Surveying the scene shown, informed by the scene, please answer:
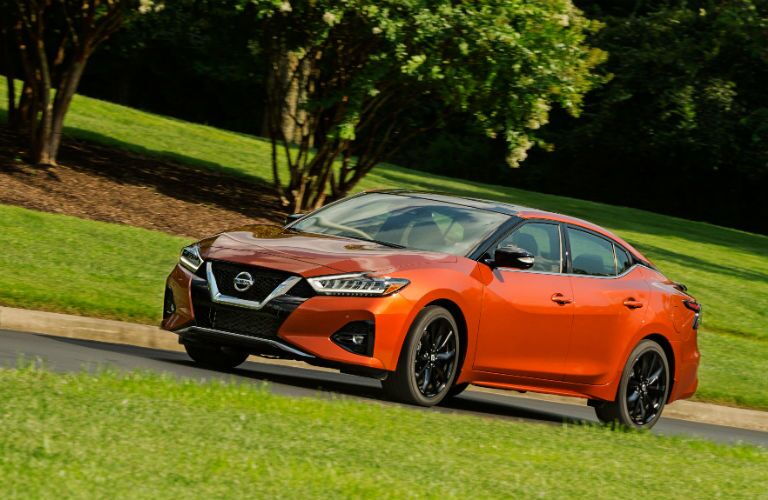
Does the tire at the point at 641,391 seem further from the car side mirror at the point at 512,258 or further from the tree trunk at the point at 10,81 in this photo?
the tree trunk at the point at 10,81

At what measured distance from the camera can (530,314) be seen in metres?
10.6

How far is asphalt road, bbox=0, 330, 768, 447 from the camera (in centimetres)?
1013

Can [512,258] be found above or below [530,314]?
above

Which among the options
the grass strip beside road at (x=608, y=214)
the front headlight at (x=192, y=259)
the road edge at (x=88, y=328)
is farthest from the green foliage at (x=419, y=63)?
the front headlight at (x=192, y=259)

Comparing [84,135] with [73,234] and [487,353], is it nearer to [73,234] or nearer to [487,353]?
[73,234]

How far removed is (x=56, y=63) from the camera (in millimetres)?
23094

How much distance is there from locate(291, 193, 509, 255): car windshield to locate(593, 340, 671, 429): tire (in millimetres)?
1811

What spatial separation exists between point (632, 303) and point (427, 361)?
236 centimetres

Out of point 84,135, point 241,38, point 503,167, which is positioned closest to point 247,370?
point 241,38

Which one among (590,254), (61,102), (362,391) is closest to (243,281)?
(362,391)

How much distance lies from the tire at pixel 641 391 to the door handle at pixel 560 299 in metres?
1.01

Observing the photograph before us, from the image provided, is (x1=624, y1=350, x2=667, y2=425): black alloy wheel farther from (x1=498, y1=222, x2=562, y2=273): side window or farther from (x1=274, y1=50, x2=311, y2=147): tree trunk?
(x1=274, y1=50, x2=311, y2=147): tree trunk

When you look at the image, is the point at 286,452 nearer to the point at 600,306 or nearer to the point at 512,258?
the point at 512,258

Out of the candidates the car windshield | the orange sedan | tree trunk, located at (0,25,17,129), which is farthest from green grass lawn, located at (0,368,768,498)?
tree trunk, located at (0,25,17,129)
